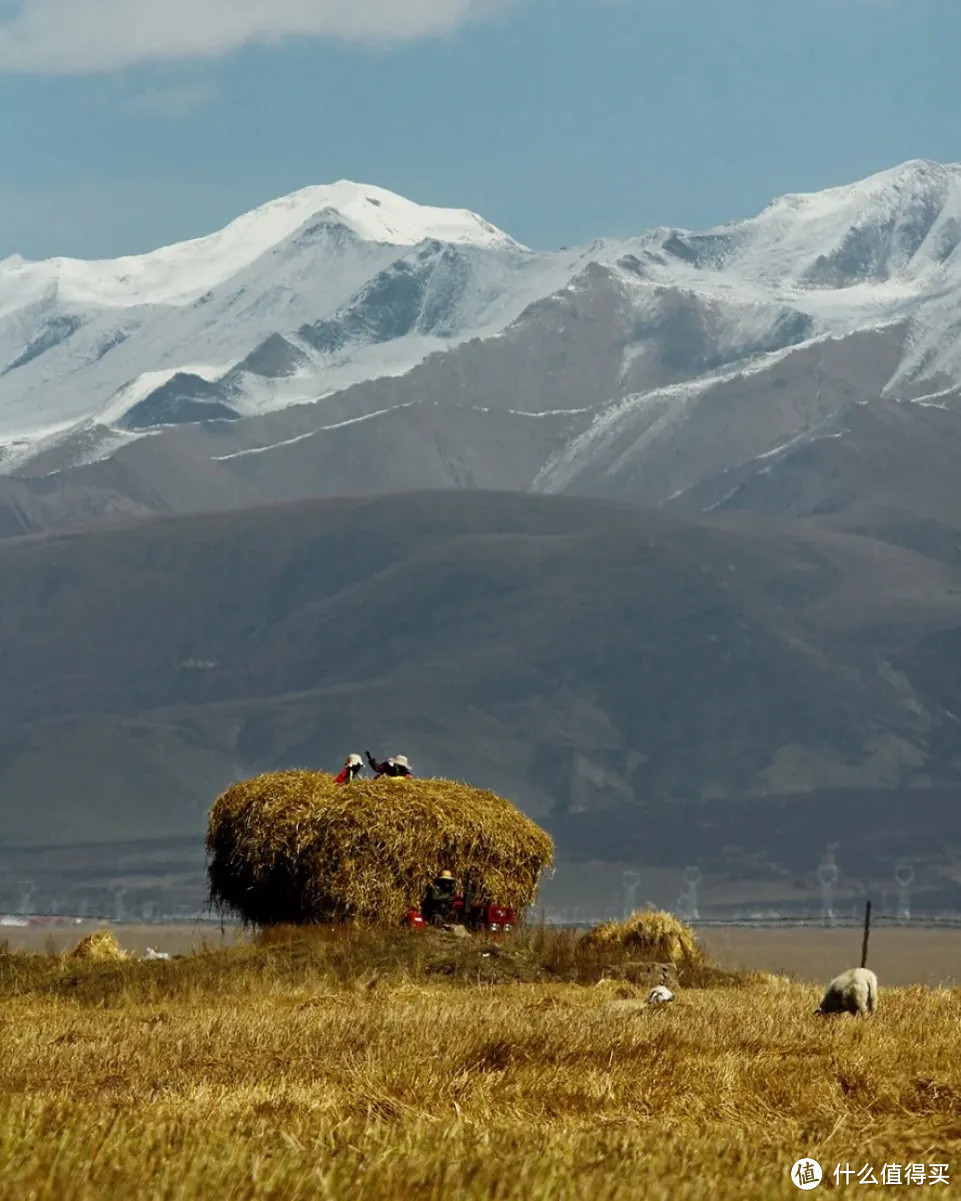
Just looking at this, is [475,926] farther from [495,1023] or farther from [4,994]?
[495,1023]

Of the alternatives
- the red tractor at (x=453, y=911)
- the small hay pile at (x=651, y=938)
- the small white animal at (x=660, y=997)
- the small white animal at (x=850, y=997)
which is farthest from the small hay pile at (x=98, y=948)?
the small white animal at (x=850, y=997)

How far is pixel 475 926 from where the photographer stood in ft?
94.6

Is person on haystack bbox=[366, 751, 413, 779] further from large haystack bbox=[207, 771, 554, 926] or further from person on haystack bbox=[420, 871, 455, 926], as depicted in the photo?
person on haystack bbox=[420, 871, 455, 926]

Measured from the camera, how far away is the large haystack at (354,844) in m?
27.7

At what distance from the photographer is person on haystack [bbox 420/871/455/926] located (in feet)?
92.8

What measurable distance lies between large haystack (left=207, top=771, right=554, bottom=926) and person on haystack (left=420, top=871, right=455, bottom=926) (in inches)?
4.8

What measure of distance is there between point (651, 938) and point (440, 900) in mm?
3356

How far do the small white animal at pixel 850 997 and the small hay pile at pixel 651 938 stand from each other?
391 inches

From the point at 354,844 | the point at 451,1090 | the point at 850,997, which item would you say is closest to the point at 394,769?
the point at 354,844

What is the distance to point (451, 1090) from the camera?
11.2 m

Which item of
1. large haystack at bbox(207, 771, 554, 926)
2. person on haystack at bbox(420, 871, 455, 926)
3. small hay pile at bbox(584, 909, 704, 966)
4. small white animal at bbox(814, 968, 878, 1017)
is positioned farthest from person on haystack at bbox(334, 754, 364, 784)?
small white animal at bbox(814, 968, 878, 1017)

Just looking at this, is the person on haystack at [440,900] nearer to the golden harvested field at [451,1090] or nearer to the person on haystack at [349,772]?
the person on haystack at [349,772]

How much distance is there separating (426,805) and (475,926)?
1.80 m

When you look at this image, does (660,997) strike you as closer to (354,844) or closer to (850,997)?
(850,997)
